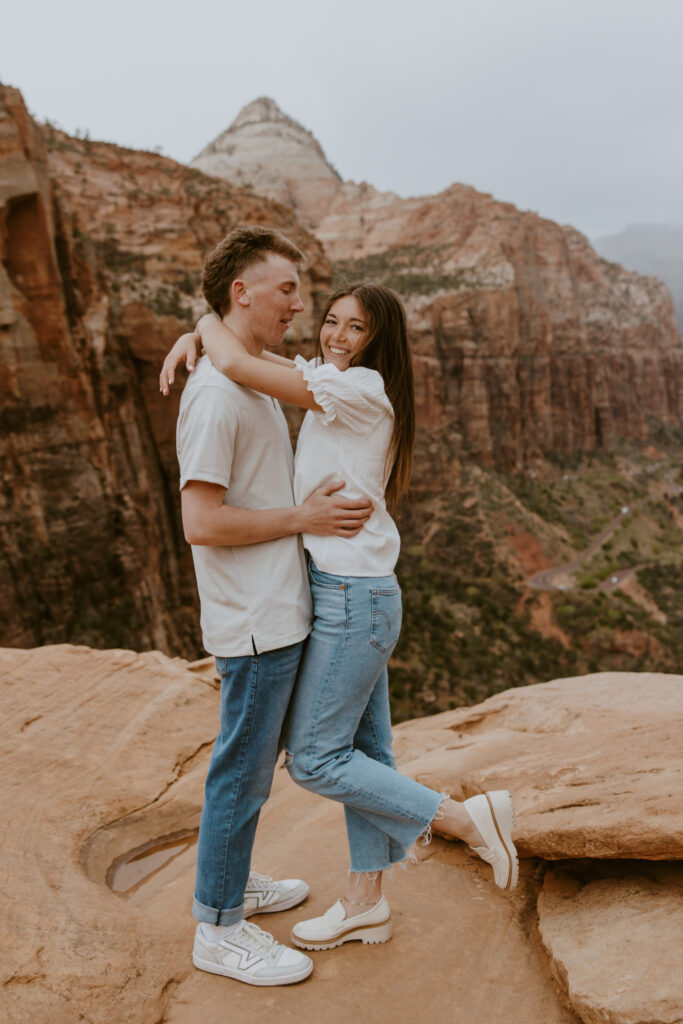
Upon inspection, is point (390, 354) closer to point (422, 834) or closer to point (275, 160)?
point (422, 834)

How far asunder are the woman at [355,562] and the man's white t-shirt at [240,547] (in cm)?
8

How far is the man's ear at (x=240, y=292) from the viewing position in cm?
263

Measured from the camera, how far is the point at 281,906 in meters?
3.09

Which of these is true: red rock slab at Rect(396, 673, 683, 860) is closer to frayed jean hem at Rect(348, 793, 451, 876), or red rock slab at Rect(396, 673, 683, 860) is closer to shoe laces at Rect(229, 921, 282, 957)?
frayed jean hem at Rect(348, 793, 451, 876)

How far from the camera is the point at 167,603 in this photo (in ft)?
66.0

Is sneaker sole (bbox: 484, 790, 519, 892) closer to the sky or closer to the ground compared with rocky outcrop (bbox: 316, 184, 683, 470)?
closer to the ground

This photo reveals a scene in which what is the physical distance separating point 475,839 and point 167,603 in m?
18.2

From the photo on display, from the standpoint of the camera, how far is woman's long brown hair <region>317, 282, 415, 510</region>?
8.66ft

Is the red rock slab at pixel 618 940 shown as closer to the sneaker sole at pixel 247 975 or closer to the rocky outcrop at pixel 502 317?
the sneaker sole at pixel 247 975

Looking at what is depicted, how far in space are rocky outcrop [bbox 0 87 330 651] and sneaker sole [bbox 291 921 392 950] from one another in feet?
45.3

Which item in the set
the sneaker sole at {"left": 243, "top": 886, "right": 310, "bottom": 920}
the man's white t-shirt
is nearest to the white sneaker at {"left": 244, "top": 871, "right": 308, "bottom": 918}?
the sneaker sole at {"left": 243, "top": 886, "right": 310, "bottom": 920}

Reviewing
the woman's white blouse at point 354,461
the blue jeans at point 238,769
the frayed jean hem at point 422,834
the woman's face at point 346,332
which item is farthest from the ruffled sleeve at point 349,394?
the frayed jean hem at point 422,834

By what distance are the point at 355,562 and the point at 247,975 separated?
1.49m

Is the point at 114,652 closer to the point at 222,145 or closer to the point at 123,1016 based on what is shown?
the point at 123,1016
